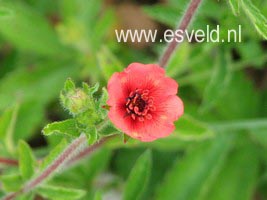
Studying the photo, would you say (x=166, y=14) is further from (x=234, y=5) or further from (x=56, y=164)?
(x=56, y=164)

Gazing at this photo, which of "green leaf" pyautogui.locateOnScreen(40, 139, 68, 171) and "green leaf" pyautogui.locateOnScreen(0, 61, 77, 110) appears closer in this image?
"green leaf" pyautogui.locateOnScreen(40, 139, 68, 171)

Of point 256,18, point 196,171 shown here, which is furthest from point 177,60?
point 256,18

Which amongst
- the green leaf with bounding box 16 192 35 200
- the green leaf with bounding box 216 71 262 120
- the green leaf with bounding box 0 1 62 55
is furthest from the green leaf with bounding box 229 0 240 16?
the green leaf with bounding box 0 1 62 55

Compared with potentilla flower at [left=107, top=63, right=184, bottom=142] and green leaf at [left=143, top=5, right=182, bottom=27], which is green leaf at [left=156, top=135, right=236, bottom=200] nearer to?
green leaf at [left=143, top=5, right=182, bottom=27]

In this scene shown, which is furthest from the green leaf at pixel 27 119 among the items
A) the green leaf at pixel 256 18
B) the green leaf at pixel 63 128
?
the green leaf at pixel 256 18

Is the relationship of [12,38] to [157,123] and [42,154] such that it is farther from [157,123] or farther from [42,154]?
[157,123]

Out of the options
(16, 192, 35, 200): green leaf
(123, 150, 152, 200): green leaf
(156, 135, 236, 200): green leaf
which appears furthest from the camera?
(156, 135, 236, 200): green leaf

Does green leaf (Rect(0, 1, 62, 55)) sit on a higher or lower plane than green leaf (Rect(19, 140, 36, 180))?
higher

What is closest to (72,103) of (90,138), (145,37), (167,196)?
(90,138)
